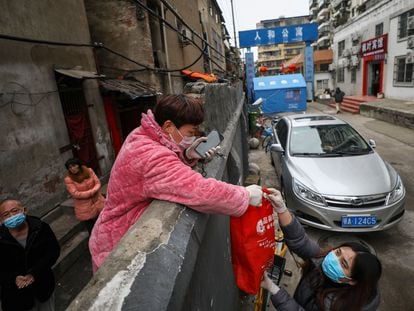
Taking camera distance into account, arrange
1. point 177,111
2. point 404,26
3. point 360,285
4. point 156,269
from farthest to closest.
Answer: point 404,26 → point 360,285 → point 177,111 → point 156,269

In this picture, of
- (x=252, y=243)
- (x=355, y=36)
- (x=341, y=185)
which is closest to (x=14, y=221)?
(x=252, y=243)

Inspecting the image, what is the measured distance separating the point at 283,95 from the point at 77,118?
12.5 m

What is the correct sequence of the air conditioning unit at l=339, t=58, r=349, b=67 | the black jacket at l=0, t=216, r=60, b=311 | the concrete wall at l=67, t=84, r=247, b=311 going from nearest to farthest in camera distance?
1. the concrete wall at l=67, t=84, r=247, b=311
2. the black jacket at l=0, t=216, r=60, b=311
3. the air conditioning unit at l=339, t=58, r=349, b=67

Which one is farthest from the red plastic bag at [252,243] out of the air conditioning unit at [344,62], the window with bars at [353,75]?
the air conditioning unit at [344,62]

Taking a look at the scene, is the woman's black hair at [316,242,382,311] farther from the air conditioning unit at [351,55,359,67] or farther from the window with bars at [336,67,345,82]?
the window with bars at [336,67,345,82]

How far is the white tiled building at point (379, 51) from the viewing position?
639 inches

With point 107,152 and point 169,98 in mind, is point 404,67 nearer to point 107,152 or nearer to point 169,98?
point 107,152

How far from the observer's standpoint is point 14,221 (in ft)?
8.04

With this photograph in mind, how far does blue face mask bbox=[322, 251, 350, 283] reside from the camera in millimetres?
1643

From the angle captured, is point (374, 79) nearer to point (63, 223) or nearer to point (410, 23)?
point (410, 23)

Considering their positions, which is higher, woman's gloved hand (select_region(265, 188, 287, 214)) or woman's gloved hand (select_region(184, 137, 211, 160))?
woman's gloved hand (select_region(184, 137, 211, 160))

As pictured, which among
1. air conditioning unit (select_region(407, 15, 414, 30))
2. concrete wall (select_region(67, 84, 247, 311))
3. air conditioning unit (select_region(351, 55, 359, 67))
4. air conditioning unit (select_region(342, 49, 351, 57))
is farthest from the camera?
air conditioning unit (select_region(342, 49, 351, 57))

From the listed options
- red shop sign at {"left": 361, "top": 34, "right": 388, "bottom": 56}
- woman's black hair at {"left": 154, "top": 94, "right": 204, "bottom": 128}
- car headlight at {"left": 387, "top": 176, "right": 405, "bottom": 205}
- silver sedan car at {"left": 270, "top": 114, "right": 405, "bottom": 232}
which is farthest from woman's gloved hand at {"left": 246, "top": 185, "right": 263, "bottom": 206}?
red shop sign at {"left": 361, "top": 34, "right": 388, "bottom": 56}

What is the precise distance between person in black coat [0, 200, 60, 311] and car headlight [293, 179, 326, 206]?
3.38 metres
